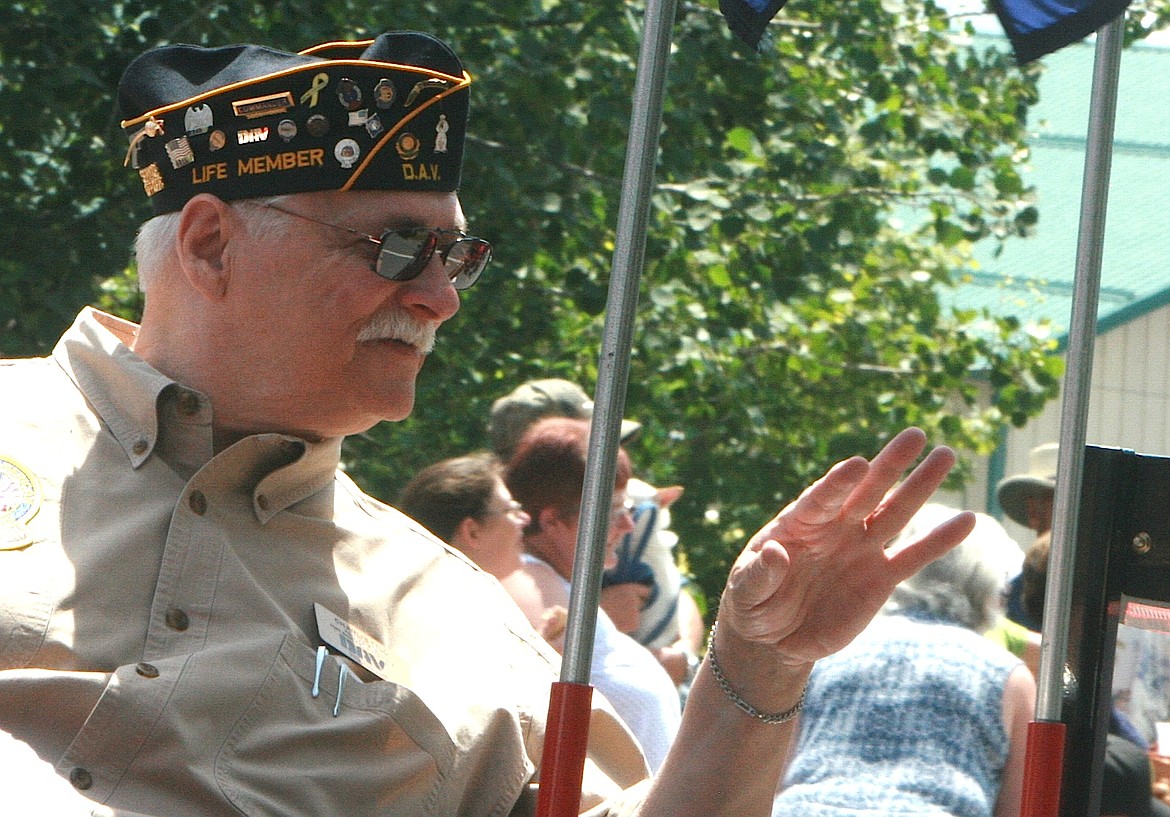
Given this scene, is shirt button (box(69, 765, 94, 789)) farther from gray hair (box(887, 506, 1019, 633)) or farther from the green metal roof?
the green metal roof

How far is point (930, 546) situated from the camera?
1844 mm

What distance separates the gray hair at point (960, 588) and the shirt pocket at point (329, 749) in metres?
1.74

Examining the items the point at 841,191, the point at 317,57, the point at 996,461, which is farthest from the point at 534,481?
the point at 996,461

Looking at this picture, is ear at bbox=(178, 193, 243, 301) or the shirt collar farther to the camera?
ear at bbox=(178, 193, 243, 301)

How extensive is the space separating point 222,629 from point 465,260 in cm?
64

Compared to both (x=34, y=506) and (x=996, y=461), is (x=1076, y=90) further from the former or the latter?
(x=34, y=506)

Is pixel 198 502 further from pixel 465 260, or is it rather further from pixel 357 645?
pixel 465 260

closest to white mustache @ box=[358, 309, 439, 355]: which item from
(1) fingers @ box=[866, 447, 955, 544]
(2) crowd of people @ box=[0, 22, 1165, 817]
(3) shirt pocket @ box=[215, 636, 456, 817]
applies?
(2) crowd of people @ box=[0, 22, 1165, 817]

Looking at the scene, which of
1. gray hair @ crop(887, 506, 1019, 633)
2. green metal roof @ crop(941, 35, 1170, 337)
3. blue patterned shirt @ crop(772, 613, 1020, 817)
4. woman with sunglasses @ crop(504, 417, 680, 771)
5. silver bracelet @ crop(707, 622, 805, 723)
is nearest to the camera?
silver bracelet @ crop(707, 622, 805, 723)

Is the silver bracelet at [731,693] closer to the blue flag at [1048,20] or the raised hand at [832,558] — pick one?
the raised hand at [832,558]

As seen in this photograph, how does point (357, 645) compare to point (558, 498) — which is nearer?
point (357, 645)

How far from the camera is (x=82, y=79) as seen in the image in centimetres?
503

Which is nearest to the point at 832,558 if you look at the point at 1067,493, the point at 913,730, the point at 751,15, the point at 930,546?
the point at 930,546

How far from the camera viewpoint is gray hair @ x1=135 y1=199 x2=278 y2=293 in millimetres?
2363
